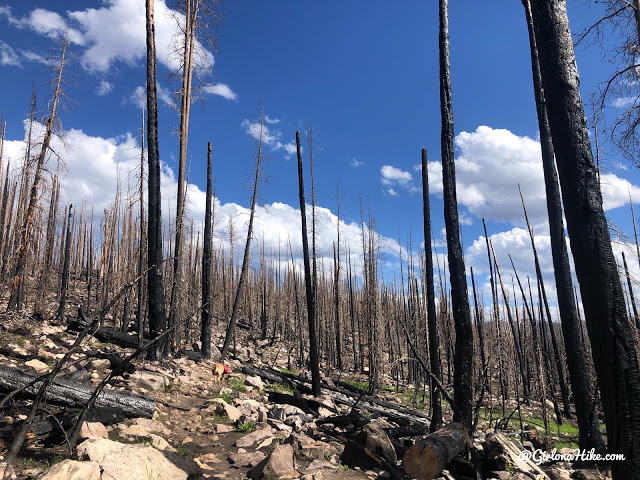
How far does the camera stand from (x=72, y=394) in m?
4.45

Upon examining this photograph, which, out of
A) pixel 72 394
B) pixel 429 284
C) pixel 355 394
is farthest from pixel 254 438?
pixel 355 394

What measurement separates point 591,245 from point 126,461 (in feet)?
14.5

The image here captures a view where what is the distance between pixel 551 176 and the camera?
717cm

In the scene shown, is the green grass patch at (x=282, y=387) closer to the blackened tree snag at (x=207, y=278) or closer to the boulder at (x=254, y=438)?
the blackened tree snag at (x=207, y=278)

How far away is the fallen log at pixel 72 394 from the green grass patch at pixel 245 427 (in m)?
1.42

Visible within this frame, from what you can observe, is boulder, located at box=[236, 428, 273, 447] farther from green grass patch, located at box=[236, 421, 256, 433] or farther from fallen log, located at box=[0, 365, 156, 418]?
fallen log, located at box=[0, 365, 156, 418]

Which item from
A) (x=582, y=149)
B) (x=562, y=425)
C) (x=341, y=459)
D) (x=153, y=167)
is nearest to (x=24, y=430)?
(x=341, y=459)

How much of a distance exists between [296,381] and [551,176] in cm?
924

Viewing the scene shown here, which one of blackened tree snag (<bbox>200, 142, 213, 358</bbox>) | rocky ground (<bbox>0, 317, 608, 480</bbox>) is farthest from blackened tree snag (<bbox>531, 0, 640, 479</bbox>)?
blackened tree snag (<bbox>200, 142, 213, 358</bbox>)

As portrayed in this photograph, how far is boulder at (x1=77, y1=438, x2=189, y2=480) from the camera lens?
10.0 ft

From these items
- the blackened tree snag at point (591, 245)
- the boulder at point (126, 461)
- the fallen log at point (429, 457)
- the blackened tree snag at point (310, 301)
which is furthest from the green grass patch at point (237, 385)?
the blackened tree snag at point (591, 245)

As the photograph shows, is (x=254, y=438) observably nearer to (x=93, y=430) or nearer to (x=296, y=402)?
(x=93, y=430)

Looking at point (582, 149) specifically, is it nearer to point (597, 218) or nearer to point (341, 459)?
point (597, 218)

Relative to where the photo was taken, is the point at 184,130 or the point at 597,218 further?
the point at 184,130
